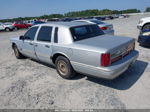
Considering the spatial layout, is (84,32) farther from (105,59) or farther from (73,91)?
(73,91)

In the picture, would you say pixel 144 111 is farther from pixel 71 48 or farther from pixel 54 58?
pixel 54 58

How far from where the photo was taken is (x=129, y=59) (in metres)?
3.65

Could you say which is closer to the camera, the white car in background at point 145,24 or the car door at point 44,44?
the car door at point 44,44

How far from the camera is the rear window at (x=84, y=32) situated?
388 cm

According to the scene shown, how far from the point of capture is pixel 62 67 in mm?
4176

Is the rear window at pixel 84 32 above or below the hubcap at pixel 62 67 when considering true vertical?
above

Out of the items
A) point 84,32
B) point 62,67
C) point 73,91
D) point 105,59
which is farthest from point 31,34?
point 105,59

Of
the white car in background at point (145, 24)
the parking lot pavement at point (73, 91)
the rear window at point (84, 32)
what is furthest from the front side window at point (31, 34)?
the white car in background at point (145, 24)

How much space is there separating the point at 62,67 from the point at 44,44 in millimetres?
942

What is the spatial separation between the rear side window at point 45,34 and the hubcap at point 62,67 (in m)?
0.80

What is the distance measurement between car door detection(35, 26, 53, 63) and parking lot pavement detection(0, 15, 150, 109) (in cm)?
62

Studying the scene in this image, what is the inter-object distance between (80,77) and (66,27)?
5.15 feet

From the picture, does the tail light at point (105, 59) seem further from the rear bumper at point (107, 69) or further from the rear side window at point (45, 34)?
the rear side window at point (45, 34)

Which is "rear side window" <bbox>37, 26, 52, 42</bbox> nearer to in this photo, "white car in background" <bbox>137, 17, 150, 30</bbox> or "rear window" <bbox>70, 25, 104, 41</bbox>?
"rear window" <bbox>70, 25, 104, 41</bbox>
